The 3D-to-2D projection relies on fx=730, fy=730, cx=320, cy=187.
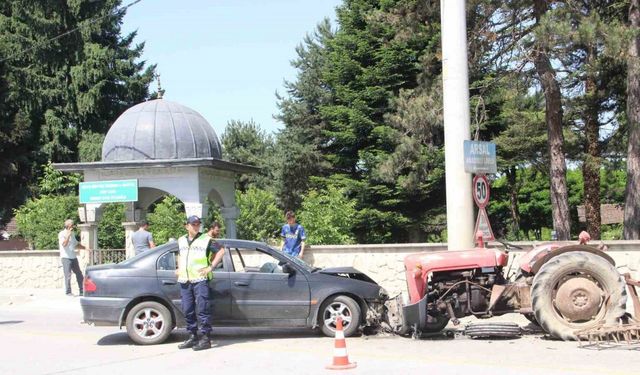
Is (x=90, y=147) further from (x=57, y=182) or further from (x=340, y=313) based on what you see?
(x=340, y=313)

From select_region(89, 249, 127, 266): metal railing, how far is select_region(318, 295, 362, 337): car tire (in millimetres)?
9668

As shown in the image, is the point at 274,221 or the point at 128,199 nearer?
the point at 128,199

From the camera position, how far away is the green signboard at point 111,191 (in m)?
19.7

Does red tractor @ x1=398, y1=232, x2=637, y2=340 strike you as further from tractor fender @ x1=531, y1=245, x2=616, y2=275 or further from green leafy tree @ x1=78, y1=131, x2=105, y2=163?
green leafy tree @ x1=78, y1=131, x2=105, y2=163

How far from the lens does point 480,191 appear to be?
12.7 meters

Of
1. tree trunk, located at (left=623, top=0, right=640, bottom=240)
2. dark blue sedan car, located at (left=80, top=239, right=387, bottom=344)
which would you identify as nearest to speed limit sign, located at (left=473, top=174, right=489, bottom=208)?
dark blue sedan car, located at (left=80, top=239, right=387, bottom=344)

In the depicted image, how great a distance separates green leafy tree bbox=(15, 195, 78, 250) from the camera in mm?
28109

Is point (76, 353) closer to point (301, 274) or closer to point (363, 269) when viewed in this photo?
point (301, 274)

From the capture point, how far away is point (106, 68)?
4653 cm

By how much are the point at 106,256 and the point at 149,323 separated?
920 centimetres

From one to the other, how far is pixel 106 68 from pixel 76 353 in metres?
39.0

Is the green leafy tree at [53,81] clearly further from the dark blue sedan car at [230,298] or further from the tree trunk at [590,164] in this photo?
the dark blue sedan car at [230,298]

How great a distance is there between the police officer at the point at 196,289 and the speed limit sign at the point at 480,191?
484 cm

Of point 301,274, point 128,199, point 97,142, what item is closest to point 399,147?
point 128,199
